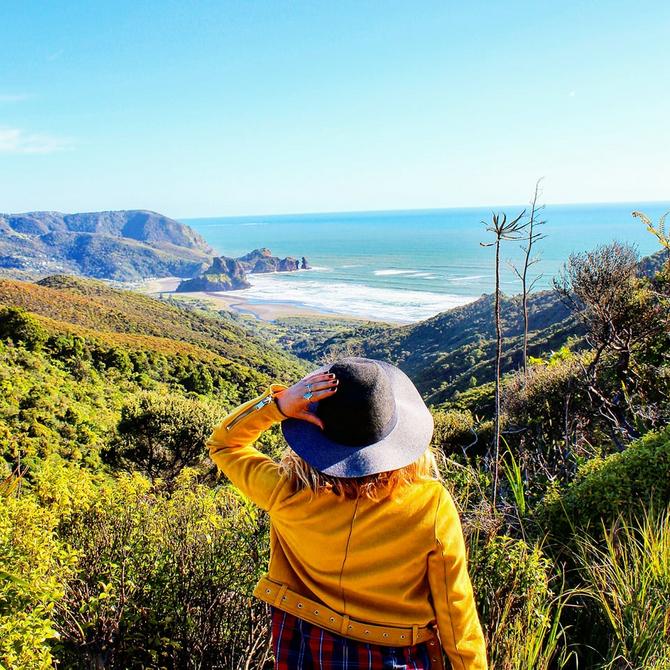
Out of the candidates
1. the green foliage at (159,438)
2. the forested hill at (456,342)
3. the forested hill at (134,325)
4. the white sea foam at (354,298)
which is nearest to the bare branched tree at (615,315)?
the green foliage at (159,438)

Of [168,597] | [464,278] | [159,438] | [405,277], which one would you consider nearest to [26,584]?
[168,597]

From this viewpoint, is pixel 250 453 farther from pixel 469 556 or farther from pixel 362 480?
pixel 469 556

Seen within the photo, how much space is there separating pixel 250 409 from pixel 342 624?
0.64m

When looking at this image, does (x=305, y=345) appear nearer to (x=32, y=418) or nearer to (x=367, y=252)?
(x=32, y=418)

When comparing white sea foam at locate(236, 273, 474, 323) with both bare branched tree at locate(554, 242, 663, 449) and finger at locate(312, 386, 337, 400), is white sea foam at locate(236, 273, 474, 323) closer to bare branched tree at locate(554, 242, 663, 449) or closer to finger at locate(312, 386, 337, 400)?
bare branched tree at locate(554, 242, 663, 449)

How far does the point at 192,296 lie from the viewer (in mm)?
132875

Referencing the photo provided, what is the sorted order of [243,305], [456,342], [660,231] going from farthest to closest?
[243,305], [456,342], [660,231]

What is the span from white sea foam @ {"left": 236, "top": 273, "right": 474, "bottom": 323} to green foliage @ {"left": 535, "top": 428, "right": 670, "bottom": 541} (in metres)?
76.3

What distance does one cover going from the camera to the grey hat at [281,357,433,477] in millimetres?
1239

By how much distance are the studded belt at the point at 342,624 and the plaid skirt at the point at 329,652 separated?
0.02 metres

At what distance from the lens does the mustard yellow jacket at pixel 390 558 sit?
4.19 feet

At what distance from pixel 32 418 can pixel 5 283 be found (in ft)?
107

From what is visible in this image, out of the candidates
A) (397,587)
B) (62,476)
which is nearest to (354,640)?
(397,587)

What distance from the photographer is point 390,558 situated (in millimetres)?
1300
